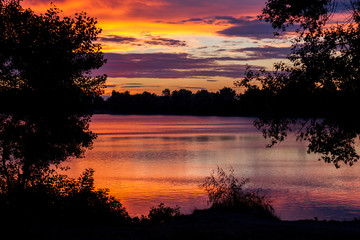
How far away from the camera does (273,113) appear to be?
17125mm

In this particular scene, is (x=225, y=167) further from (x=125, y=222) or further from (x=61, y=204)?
(x=61, y=204)

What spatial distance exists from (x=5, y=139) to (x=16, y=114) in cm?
121

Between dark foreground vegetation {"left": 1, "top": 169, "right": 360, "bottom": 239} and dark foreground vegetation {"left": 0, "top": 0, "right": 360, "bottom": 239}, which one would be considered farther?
dark foreground vegetation {"left": 0, "top": 0, "right": 360, "bottom": 239}

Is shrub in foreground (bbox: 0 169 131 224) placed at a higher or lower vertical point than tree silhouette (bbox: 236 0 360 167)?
lower

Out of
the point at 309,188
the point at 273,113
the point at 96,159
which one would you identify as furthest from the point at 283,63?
the point at 96,159

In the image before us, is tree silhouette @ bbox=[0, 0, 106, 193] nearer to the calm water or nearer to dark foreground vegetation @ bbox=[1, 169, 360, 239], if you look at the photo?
dark foreground vegetation @ bbox=[1, 169, 360, 239]

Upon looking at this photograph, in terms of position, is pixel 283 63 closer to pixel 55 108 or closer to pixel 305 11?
pixel 305 11

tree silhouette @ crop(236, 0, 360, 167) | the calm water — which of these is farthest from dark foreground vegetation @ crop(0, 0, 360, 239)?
the calm water

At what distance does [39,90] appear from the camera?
17.9 m

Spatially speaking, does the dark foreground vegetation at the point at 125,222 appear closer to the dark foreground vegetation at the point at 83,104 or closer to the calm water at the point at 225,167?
the dark foreground vegetation at the point at 83,104

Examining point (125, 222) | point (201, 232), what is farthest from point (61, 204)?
point (201, 232)

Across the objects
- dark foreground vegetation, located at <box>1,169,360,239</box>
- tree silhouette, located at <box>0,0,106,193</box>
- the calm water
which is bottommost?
the calm water

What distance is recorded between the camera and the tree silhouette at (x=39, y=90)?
17797 mm

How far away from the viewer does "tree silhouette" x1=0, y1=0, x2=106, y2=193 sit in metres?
17.8
